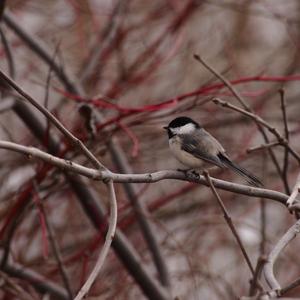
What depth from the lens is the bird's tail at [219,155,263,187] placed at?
3045 millimetres

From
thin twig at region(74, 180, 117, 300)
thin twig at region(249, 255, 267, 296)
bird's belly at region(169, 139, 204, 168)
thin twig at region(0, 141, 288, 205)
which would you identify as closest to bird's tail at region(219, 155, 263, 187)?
bird's belly at region(169, 139, 204, 168)

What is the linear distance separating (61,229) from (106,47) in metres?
1.37

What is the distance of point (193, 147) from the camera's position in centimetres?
347

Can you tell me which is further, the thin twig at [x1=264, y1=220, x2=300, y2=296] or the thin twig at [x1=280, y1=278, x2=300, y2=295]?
the thin twig at [x1=264, y1=220, x2=300, y2=296]

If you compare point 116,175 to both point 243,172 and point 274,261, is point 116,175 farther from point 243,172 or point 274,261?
point 243,172

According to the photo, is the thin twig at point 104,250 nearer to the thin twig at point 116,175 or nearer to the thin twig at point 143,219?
the thin twig at point 116,175

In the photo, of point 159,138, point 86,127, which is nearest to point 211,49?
point 159,138

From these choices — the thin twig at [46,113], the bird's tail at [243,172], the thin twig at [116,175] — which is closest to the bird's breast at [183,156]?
the bird's tail at [243,172]

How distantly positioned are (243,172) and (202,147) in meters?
0.39

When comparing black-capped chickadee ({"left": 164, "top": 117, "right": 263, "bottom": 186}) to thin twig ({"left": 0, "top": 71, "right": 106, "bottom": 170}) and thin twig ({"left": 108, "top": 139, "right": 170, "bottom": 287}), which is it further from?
thin twig ({"left": 0, "top": 71, "right": 106, "bottom": 170})

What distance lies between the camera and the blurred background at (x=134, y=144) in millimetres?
3607

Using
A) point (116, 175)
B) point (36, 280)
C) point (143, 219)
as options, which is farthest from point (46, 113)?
point (143, 219)

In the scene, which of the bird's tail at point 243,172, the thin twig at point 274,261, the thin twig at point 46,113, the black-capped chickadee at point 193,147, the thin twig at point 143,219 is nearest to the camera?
the thin twig at point 274,261

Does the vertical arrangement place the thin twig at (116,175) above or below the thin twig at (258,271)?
above
